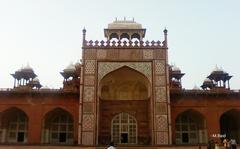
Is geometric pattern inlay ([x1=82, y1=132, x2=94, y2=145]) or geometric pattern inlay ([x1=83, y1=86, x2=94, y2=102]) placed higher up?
geometric pattern inlay ([x1=83, y1=86, x2=94, y2=102])

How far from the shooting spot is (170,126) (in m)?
21.6

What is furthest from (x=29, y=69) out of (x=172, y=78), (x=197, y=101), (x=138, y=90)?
(x=197, y=101)

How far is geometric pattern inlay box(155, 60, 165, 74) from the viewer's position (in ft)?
74.2

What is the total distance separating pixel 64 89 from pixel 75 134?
311 centimetres

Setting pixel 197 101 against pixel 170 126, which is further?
pixel 197 101

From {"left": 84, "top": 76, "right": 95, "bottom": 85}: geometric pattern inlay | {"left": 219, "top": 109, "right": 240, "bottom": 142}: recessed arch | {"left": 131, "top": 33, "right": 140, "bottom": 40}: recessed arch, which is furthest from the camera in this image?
{"left": 131, "top": 33, "right": 140, "bottom": 40}: recessed arch

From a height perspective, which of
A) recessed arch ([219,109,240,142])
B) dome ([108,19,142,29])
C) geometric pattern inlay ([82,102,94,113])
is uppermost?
dome ([108,19,142,29])

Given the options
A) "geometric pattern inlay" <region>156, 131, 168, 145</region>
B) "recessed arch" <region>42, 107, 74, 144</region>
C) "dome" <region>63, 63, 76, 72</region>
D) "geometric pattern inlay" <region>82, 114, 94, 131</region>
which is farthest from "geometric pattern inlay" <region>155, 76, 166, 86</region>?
"dome" <region>63, 63, 76, 72</region>

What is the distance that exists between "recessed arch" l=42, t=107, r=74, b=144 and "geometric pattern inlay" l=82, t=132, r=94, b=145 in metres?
3.24

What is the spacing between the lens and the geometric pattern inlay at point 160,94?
72.4 ft

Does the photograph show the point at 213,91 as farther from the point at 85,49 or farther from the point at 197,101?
the point at 85,49

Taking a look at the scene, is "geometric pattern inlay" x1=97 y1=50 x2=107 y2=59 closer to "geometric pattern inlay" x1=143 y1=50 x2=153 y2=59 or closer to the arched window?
"geometric pattern inlay" x1=143 y1=50 x2=153 y2=59

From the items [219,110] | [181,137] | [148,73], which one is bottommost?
[181,137]

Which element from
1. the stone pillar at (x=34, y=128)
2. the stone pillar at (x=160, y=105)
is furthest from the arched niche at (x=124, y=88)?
the stone pillar at (x=34, y=128)
